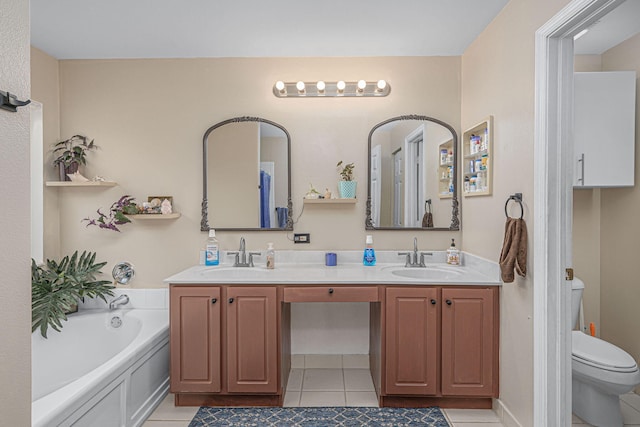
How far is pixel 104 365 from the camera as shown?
1.96 metres

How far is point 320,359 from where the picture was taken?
9.71ft

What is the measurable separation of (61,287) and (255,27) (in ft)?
6.92

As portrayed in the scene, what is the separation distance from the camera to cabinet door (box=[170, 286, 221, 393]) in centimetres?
235

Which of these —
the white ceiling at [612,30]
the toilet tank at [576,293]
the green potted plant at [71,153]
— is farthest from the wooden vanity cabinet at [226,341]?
the white ceiling at [612,30]

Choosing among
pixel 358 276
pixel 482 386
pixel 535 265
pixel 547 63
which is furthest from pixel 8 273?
pixel 482 386

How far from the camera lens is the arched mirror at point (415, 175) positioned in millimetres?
2910

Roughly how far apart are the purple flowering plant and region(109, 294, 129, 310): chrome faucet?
507mm

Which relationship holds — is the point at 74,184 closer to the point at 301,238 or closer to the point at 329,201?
the point at 301,238


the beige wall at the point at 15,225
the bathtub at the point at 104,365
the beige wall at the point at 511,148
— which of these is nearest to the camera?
the beige wall at the point at 15,225

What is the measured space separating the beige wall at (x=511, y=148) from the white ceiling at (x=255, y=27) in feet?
0.72

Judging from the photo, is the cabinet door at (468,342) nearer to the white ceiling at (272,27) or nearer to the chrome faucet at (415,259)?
the chrome faucet at (415,259)

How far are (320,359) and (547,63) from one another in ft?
7.92

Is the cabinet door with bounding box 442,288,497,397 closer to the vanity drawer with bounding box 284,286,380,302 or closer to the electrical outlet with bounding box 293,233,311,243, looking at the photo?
the vanity drawer with bounding box 284,286,380,302

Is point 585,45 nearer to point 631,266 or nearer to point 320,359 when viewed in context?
point 631,266
